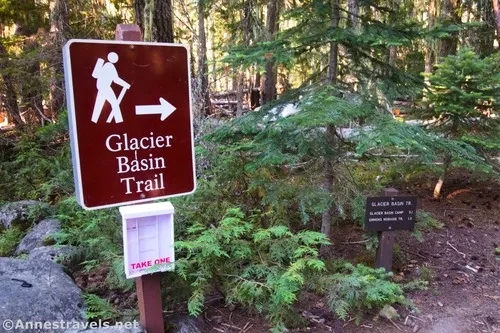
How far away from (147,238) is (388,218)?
8.92ft

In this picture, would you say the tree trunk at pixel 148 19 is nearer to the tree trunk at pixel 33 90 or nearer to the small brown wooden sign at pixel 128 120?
the small brown wooden sign at pixel 128 120

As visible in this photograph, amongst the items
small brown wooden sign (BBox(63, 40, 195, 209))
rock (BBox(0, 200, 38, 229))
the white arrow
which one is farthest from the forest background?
the white arrow

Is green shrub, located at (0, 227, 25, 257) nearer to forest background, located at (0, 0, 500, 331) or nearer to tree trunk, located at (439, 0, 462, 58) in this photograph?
forest background, located at (0, 0, 500, 331)

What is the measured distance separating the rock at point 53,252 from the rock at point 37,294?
1.61 feet

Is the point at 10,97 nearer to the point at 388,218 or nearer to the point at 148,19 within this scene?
the point at 148,19

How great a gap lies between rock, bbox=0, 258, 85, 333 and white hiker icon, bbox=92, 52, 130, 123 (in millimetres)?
1623

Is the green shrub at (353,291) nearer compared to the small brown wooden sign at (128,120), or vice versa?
the small brown wooden sign at (128,120)

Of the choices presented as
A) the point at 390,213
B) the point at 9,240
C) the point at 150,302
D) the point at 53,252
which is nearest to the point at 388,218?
the point at 390,213

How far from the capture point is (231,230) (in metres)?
2.99

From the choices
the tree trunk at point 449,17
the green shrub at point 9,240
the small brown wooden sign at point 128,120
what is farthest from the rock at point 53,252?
the tree trunk at point 449,17

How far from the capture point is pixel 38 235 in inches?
189

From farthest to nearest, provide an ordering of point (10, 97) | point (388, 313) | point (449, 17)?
1. point (449, 17)
2. point (10, 97)
3. point (388, 313)

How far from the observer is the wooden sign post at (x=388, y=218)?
12.9 ft

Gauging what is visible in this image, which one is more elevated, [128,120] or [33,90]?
[33,90]
